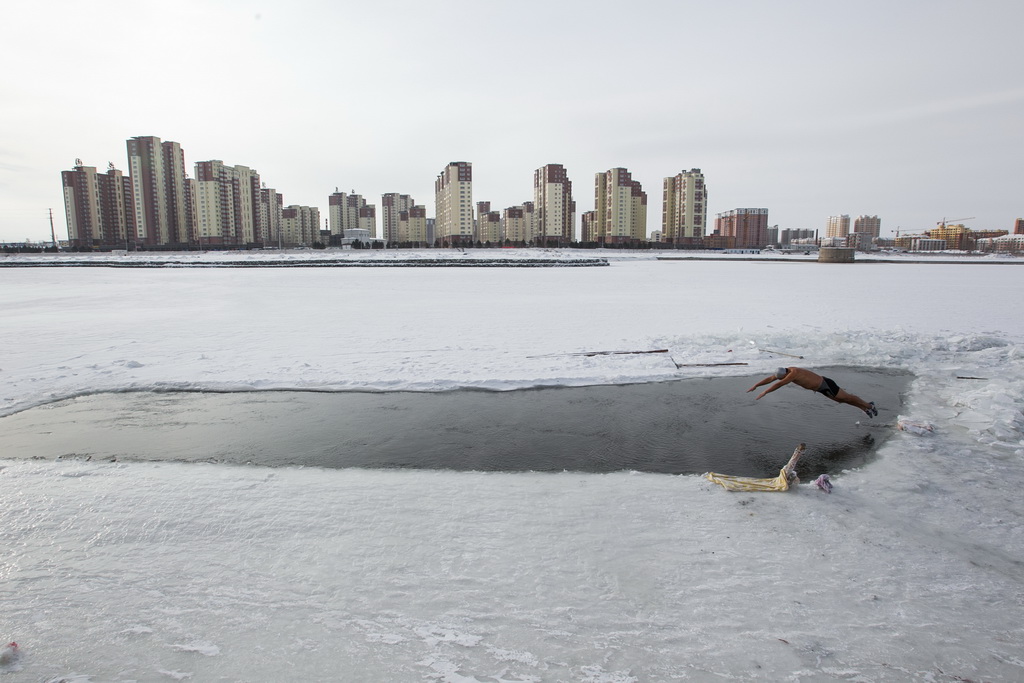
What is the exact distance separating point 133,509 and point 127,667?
190 cm

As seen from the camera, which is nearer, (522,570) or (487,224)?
(522,570)

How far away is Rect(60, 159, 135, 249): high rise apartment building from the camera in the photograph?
109 meters

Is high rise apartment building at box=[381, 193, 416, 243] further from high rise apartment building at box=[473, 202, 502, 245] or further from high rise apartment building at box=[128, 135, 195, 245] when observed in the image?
high rise apartment building at box=[128, 135, 195, 245]

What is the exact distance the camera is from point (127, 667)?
2682 mm

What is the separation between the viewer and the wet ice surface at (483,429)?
18.0 ft

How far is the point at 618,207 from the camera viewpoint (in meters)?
118

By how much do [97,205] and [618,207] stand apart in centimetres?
10430

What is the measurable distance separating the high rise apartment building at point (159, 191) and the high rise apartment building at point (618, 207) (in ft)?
278

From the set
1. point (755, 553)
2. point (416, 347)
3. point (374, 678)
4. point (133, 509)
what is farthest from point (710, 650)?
point (416, 347)

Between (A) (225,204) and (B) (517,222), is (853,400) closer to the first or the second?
(A) (225,204)

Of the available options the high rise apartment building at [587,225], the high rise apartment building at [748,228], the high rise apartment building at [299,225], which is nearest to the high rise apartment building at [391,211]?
the high rise apartment building at [299,225]

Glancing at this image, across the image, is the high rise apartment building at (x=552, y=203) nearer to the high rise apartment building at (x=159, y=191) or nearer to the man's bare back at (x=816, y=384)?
the high rise apartment building at (x=159, y=191)

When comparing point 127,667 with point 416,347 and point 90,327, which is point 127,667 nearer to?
point 416,347

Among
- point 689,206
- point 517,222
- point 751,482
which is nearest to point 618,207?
point 689,206
